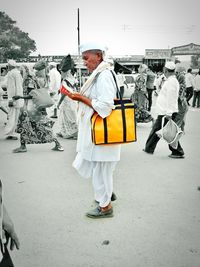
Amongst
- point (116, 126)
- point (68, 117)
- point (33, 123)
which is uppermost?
point (116, 126)

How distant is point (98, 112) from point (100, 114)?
0.03 m

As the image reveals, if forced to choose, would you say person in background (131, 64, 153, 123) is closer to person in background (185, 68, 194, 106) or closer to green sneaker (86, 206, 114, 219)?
green sneaker (86, 206, 114, 219)

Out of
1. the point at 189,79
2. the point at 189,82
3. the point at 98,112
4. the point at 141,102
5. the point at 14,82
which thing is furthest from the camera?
the point at 189,82

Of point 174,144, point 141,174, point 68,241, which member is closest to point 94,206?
point 68,241

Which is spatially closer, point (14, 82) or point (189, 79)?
point (14, 82)

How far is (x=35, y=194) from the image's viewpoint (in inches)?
185

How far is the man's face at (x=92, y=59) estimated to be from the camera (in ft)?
12.0

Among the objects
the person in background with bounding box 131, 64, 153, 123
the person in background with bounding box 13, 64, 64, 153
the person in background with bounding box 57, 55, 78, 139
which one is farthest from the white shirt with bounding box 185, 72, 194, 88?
the person in background with bounding box 13, 64, 64, 153

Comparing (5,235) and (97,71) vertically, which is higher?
(97,71)

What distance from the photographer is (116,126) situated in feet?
11.8

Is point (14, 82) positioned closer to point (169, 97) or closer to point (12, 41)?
point (169, 97)

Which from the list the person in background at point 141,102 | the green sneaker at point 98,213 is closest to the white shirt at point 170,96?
the green sneaker at point 98,213

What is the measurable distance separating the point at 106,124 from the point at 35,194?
1.74 meters

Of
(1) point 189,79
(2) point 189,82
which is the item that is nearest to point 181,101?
(1) point 189,79
